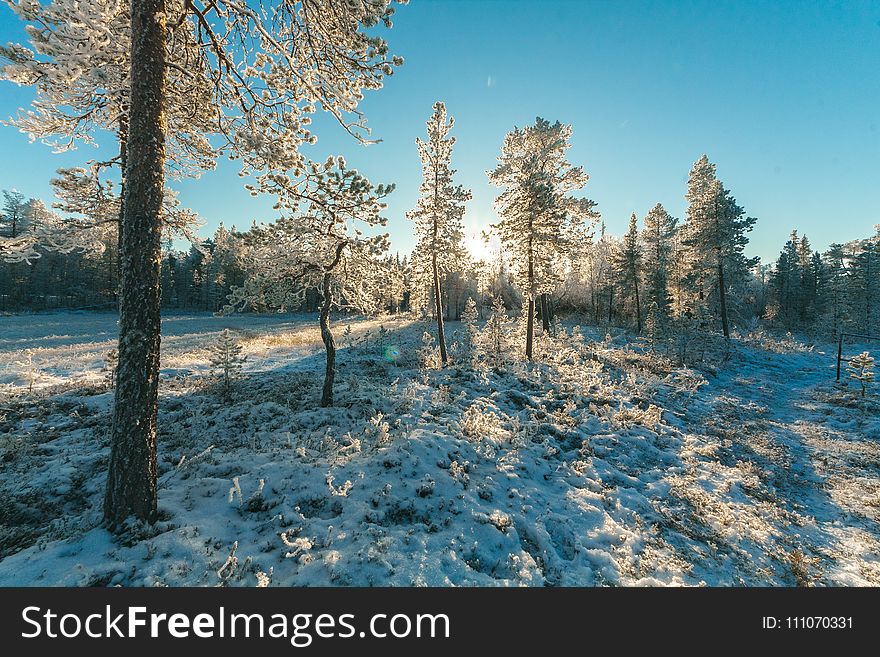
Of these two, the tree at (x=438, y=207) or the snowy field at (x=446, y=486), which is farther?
the tree at (x=438, y=207)

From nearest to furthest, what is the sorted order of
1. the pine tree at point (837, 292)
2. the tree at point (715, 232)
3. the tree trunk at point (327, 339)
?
the tree trunk at point (327, 339) → the tree at point (715, 232) → the pine tree at point (837, 292)

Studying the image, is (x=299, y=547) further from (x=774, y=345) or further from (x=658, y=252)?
(x=658, y=252)

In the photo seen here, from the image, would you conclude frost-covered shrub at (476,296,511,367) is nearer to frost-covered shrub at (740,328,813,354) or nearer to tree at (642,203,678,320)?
frost-covered shrub at (740,328,813,354)

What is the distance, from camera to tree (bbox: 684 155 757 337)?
2639 centimetres

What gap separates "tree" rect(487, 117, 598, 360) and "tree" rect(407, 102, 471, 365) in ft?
7.93

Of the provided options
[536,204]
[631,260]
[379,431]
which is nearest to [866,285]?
[631,260]

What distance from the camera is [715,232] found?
26.8m

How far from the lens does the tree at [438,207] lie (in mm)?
18094

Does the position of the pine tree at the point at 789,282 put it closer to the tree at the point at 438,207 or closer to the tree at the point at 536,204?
the tree at the point at 536,204

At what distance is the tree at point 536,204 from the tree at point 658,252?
80.9 ft

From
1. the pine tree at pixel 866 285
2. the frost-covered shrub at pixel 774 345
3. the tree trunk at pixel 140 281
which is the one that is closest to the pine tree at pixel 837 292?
the pine tree at pixel 866 285

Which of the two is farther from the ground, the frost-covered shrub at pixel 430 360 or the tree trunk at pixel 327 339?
the tree trunk at pixel 327 339

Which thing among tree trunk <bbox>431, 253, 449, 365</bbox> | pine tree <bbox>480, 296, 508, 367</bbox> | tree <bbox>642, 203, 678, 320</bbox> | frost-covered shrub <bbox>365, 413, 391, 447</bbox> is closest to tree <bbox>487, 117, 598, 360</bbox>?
pine tree <bbox>480, 296, 508, 367</bbox>
